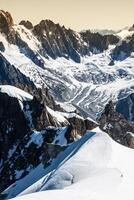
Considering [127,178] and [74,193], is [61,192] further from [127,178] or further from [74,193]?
[127,178]

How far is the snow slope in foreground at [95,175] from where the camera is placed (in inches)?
3093

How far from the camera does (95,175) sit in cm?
10062

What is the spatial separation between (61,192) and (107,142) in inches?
2849

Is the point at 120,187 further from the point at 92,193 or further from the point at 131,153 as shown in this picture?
the point at 131,153

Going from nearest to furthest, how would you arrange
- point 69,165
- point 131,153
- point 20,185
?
point 69,165
point 131,153
point 20,185

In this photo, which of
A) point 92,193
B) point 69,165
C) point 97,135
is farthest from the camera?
point 97,135

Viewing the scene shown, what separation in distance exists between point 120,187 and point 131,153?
172 ft

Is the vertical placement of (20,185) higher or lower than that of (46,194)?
lower

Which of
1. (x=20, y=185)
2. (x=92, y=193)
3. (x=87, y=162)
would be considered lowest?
(x=20, y=185)

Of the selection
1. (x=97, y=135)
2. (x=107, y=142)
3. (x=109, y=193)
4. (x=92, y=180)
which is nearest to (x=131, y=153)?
(x=107, y=142)

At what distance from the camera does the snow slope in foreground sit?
258ft

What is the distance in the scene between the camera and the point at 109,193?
83500 millimetres

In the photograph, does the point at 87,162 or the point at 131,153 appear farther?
the point at 131,153

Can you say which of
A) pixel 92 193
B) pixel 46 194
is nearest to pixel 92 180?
pixel 92 193
